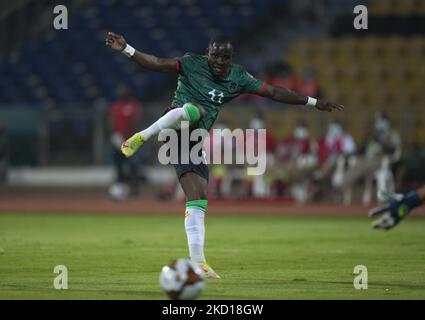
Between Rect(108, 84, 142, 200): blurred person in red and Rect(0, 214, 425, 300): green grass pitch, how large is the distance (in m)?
4.15

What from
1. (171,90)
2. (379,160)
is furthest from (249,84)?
(171,90)

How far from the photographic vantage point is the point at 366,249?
49.3 feet

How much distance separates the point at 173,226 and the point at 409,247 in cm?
569

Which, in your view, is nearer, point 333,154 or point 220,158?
point 333,154

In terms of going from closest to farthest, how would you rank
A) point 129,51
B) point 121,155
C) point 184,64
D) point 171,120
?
point 171,120
point 129,51
point 184,64
point 121,155

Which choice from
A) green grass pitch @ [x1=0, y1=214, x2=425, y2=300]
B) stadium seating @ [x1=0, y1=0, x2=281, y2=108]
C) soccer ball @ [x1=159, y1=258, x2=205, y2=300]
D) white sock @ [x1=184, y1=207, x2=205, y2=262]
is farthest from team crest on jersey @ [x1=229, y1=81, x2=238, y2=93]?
stadium seating @ [x1=0, y1=0, x2=281, y2=108]

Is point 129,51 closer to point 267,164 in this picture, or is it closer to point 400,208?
point 400,208

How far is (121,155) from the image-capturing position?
2569 centimetres

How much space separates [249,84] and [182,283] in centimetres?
372

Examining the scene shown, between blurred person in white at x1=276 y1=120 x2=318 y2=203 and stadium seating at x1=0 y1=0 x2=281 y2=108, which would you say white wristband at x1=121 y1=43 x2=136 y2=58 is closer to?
blurred person in white at x1=276 y1=120 x2=318 y2=203

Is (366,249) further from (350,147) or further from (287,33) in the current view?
(287,33)

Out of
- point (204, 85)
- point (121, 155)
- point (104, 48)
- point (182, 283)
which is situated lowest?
point (182, 283)

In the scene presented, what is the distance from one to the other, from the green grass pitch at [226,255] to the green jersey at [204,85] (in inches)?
83.3

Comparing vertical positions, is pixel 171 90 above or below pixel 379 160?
above
